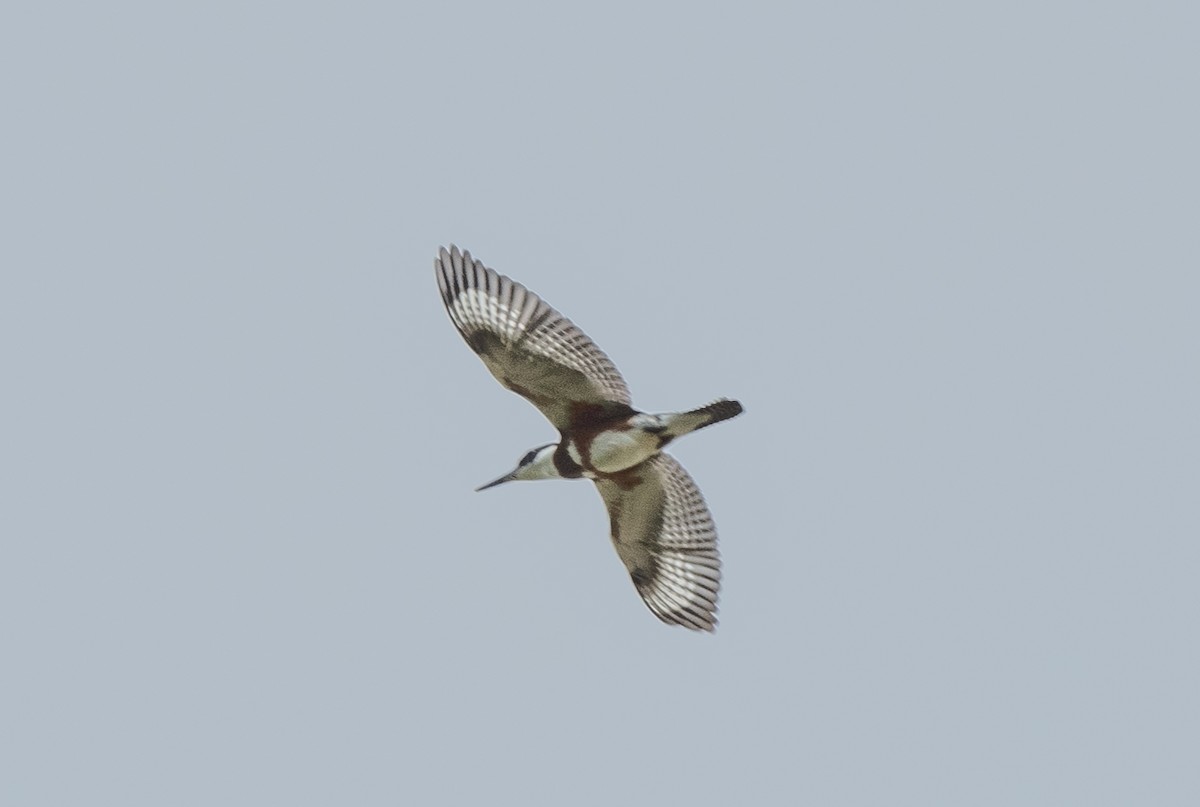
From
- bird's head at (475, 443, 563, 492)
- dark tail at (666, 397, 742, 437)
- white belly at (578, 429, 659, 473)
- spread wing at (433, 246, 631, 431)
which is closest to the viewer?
dark tail at (666, 397, 742, 437)

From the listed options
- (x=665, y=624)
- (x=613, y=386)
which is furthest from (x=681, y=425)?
(x=665, y=624)

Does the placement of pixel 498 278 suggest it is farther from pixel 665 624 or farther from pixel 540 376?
pixel 665 624

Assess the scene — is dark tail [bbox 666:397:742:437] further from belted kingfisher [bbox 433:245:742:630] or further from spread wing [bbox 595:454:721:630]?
spread wing [bbox 595:454:721:630]

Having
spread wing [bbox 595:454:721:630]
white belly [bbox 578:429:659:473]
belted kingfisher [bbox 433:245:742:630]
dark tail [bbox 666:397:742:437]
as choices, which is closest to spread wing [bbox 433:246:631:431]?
belted kingfisher [bbox 433:245:742:630]

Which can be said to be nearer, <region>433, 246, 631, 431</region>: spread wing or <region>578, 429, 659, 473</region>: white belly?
<region>433, 246, 631, 431</region>: spread wing

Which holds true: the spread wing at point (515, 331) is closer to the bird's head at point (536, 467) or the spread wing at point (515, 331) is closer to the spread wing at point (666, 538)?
the bird's head at point (536, 467)

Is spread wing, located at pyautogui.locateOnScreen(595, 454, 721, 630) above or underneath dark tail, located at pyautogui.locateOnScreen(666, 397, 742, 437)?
underneath

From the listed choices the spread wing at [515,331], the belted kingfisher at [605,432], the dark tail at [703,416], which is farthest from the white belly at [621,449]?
the spread wing at [515,331]
